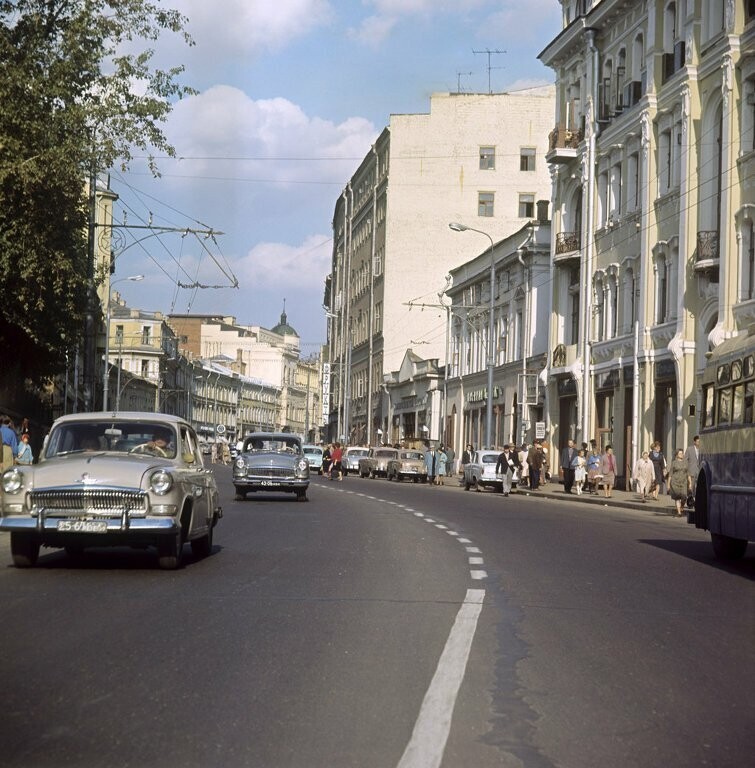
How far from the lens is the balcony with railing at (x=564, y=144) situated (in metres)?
55.4

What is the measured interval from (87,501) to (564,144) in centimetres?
4437

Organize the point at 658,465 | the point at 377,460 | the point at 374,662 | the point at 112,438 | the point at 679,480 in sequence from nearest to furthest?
1. the point at 374,662
2. the point at 112,438
3. the point at 679,480
4. the point at 658,465
5. the point at 377,460

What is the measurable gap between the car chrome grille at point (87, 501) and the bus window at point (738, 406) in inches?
305

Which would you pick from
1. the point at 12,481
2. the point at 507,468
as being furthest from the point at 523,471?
the point at 12,481

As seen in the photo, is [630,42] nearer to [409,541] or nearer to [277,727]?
[409,541]

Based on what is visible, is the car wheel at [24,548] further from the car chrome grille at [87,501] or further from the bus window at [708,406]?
the bus window at [708,406]

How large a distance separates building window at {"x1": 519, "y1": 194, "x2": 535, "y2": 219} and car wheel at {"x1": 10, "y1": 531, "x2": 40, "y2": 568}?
260 feet

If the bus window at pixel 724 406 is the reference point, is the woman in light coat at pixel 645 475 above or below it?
below

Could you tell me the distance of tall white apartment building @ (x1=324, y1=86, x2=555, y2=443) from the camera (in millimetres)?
93625

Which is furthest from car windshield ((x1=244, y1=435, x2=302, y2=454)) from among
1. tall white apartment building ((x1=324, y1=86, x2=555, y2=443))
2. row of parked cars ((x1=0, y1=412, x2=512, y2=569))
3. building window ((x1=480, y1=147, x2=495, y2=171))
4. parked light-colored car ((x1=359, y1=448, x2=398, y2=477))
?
building window ((x1=480, y1=147, x2=495, y2=171))

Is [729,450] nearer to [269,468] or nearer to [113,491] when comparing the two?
[113,491]

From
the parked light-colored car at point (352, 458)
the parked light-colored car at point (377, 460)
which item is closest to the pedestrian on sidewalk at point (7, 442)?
the parked light-colored car at point (377, 460)

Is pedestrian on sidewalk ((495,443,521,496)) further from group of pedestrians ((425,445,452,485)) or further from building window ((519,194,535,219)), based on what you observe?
building window ((519,194,535,219))

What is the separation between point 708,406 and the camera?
797 inches
